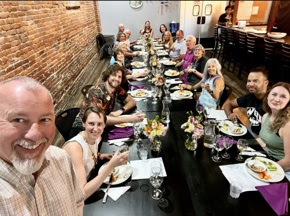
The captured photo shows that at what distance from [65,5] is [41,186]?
462 cm

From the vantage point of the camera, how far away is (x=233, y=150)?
5.07 ft

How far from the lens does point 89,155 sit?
4.50 ft

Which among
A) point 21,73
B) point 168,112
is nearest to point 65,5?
point 21,73

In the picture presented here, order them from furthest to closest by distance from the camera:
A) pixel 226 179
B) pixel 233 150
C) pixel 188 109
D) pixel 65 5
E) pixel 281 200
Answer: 1. pixel 65 5
2. pixel 188 109
3. pixel 233 150
4. pixel 226 179
5. pixel 281 200

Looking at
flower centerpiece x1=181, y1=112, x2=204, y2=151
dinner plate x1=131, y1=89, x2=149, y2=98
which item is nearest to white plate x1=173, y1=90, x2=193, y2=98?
dinner plate x1=131, y1=89, x2=149, y2=98

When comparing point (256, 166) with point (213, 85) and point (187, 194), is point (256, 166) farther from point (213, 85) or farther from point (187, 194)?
point (213, 85)

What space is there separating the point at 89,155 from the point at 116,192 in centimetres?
32

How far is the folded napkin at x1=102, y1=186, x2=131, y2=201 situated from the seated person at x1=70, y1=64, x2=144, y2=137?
0.76 metres

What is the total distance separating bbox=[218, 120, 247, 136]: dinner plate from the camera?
5.70 feet

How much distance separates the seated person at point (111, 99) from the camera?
1911 mm

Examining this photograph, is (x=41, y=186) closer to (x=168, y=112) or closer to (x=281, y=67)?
(x=168, y=112)

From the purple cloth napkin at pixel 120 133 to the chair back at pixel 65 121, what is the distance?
1.67 feet

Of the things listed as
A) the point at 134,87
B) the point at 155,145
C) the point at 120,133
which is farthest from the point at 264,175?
the point at 134,87

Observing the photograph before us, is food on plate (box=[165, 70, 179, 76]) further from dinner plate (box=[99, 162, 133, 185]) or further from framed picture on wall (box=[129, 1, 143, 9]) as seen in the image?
framed picture on wall (box=[129, 1, 143, 9])
